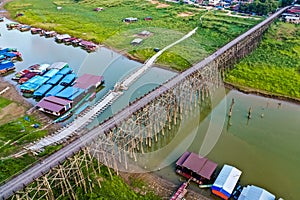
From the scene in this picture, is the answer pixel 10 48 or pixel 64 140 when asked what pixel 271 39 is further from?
pixel 10 48

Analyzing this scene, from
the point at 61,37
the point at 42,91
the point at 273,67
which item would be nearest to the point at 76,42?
the point at 61,37

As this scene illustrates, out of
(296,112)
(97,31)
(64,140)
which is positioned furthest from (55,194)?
(97,31)

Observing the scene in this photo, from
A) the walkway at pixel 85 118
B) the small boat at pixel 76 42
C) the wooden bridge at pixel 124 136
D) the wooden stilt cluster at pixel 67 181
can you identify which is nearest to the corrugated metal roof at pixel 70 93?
the walkway at pixel 85 118

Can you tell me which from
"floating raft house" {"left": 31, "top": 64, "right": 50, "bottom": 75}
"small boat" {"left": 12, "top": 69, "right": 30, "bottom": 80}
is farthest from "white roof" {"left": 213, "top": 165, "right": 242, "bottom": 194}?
"small boat" {"left": 12, "top": 69, "right": 30, "bottom": 80}

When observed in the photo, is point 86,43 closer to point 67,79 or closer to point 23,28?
point 67,79

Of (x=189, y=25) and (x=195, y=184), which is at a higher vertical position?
(x=189, y=25)

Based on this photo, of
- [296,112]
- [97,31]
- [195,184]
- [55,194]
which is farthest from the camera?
[97,31]
